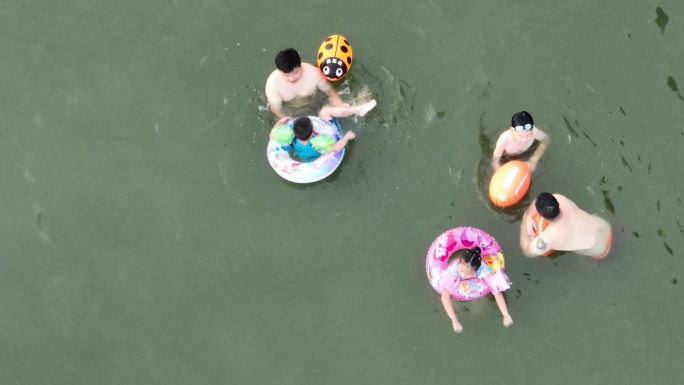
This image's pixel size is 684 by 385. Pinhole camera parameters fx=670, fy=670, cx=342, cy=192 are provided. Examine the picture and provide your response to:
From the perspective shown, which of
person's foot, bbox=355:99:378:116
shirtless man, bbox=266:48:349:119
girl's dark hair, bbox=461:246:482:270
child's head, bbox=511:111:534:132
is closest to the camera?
girl's dark hair, bbox=461:246:482:270

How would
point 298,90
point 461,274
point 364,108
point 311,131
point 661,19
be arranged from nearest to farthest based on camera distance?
1. point 461,274
2. point 311,131
3. point 298,90
4. point 364,108
5. point 661,19

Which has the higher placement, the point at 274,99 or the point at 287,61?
the point at 287,61

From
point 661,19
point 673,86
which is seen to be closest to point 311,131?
point 673,86

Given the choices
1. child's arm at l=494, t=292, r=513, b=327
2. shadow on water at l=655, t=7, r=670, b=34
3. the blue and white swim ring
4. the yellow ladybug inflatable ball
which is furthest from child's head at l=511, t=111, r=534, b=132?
shadow on water at l=655, t=7, r=670, b=34

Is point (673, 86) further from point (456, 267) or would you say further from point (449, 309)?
point (449, 309)

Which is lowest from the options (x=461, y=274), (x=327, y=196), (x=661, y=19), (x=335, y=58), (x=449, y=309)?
(x=449, y=309)

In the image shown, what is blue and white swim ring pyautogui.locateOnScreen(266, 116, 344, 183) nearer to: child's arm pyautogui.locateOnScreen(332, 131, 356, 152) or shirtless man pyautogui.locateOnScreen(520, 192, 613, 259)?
child's arm pyautogui.locateOnScreen(332, 131, 356, 152)

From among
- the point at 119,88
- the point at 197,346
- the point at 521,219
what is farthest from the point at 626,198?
the point at 119,88
